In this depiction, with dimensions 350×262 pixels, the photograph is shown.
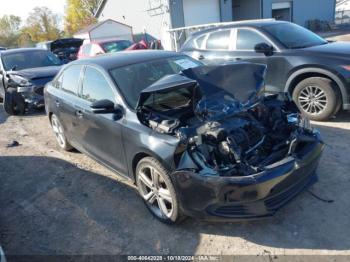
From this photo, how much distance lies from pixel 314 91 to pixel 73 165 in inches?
166

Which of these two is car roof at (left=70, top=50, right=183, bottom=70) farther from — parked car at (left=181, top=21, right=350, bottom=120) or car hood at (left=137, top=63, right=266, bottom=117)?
parked car at (left=181, top=21, right=350, bottom=120)

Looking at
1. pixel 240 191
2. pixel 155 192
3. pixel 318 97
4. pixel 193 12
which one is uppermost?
pixel 193 12

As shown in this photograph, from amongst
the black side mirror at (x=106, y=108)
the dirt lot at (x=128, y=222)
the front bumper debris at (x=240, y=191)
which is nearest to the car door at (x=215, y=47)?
the dirt lot at (x=128, y=222)

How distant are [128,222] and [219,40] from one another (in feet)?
15.8

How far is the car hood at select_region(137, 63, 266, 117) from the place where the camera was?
337 cm

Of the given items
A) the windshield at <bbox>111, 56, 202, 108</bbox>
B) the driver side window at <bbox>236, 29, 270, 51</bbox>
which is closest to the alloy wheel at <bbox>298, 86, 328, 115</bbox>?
the driver side window at <bbox>236, 29, 270, 51</bbox>

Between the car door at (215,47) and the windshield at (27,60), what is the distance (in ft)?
15.7

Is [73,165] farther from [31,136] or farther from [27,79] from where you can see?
[27,79]

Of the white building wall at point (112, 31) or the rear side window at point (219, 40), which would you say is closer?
the rear side window at point (219, 40)

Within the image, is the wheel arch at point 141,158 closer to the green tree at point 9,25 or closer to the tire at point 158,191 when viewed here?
the tire at point 158,191

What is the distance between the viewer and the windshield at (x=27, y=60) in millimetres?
9359

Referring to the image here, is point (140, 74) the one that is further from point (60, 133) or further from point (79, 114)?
point (60, 133)

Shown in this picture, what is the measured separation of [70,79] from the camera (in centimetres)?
489

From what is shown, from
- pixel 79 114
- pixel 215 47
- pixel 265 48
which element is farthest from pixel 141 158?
pixel 215 47
